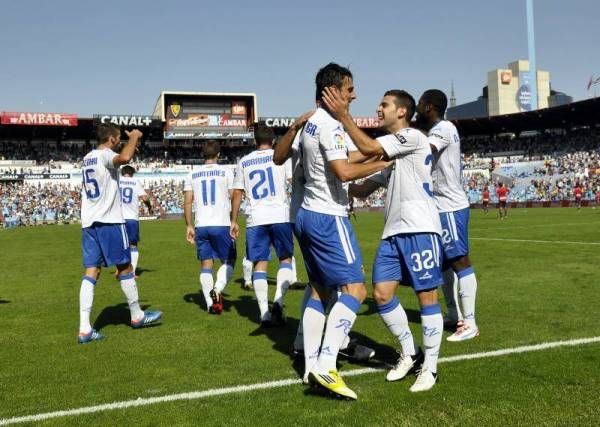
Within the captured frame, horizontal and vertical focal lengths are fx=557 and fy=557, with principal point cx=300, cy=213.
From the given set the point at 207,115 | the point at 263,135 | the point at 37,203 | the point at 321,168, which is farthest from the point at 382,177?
the point at 207,115

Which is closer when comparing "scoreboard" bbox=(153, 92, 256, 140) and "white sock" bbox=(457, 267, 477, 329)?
"white sock" bbox=(457, 267, 477, 329)

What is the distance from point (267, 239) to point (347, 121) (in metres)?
3.26

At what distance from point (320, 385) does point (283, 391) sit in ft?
1.14

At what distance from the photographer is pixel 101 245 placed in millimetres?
6414

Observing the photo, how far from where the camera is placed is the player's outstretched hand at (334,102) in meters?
4.09

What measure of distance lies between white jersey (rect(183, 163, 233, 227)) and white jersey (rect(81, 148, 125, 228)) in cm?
157

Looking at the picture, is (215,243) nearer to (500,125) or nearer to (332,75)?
(332,75)

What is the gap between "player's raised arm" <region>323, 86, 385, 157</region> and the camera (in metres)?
4.05

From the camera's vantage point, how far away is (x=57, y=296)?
378 inches

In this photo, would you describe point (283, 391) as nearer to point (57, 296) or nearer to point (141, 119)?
point (57, 296)

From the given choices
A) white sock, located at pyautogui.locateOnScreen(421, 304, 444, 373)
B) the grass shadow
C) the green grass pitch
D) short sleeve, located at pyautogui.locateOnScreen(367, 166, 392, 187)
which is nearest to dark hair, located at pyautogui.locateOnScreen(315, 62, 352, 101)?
short sleeve, located at pyautogui.locateOnScreen(367, 166, 392, 187)

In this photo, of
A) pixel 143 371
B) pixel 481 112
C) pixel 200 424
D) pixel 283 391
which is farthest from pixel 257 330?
pixel 481 112

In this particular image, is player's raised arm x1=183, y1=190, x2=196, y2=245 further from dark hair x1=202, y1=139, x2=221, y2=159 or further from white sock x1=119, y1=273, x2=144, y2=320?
white sock x1=119, y1=273, x2=144, y2=320

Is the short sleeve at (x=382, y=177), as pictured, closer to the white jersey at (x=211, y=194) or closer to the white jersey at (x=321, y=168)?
the white jersey at (x=321, y=168)
